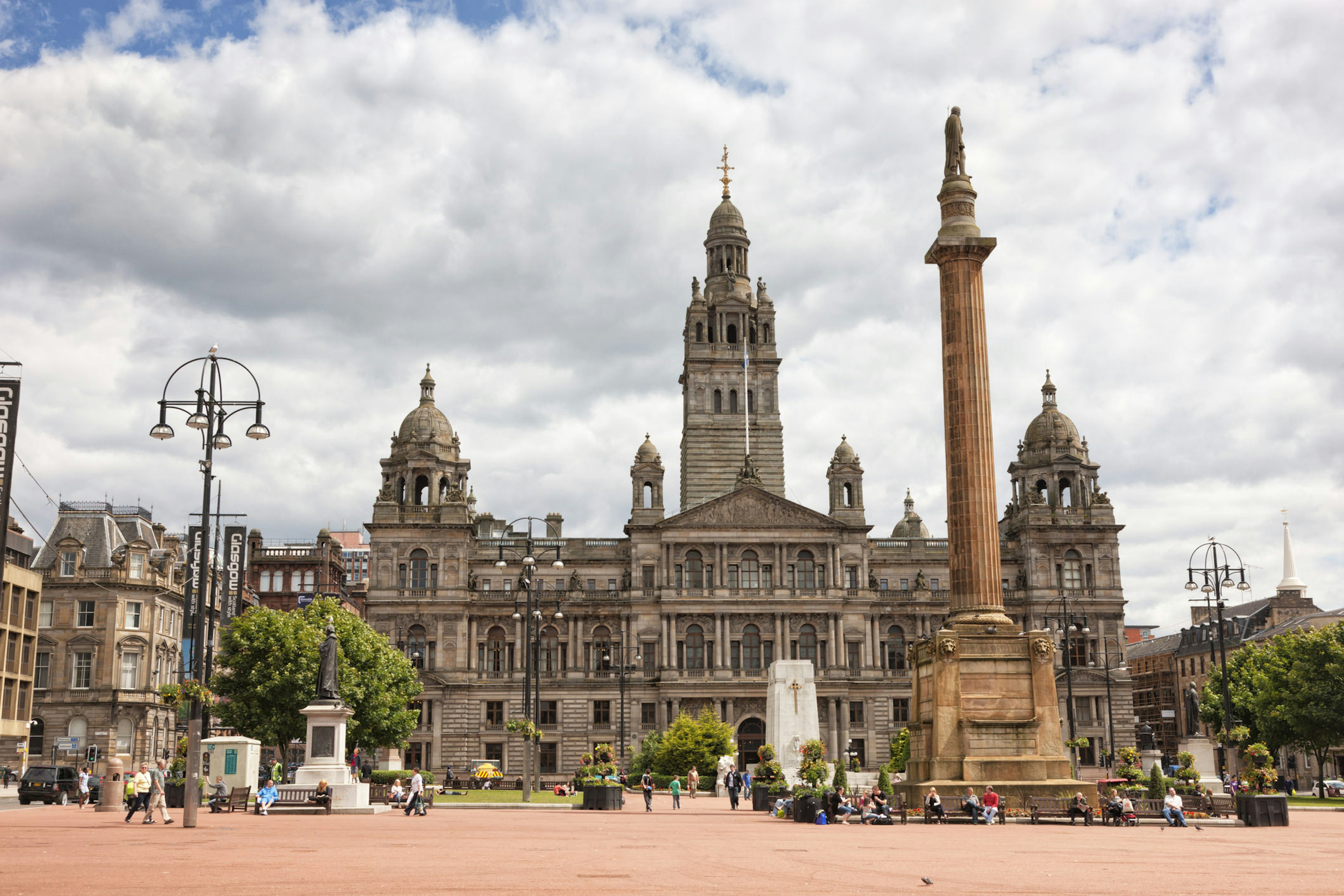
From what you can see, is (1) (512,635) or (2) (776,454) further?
(2) (776,454)

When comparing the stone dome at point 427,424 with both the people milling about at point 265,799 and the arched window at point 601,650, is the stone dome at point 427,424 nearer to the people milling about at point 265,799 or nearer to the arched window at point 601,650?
the arched window at point 601,650

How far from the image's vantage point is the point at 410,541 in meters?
90.6

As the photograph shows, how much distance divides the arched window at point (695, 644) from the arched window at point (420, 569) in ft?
63.9

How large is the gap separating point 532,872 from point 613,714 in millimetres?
72623

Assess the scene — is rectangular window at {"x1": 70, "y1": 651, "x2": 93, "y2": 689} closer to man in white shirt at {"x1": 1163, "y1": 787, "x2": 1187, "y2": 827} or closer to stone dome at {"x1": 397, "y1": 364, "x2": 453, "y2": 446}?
stone dome at {"x1": 397, "y1": 364, "x2": 453, "y2": 446}

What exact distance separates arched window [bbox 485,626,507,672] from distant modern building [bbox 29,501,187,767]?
72.9ft

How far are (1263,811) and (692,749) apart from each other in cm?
3551

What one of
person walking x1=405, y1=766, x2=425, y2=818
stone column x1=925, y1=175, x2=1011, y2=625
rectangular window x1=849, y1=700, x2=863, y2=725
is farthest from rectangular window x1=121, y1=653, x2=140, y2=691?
stone column x1=925, y1=175, x2=1011, y2=625

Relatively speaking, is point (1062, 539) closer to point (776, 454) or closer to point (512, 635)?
point (776, 454)

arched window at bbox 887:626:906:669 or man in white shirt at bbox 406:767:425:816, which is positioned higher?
arched window at bbox 887:626:906:669

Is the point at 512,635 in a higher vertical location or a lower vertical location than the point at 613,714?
higher

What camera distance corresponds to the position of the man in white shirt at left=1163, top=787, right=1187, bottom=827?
35812mm

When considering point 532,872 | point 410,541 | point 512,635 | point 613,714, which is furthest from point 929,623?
point 532,872

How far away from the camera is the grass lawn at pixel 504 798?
2089 inches
